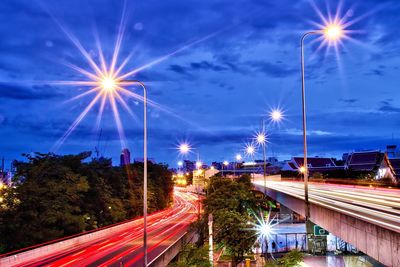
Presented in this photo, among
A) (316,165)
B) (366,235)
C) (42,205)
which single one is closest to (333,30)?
(366,235)

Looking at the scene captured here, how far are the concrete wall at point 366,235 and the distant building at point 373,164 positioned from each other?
206 ft

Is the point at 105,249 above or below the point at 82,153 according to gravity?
below

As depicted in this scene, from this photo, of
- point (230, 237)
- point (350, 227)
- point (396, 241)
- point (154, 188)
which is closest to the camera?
point (396, 241)

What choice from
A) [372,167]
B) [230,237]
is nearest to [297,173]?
[372,167]

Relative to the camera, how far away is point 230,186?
4281 cm

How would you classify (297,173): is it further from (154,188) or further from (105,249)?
(105,249)

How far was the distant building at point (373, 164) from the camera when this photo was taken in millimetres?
78125

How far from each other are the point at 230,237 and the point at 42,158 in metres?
27.1

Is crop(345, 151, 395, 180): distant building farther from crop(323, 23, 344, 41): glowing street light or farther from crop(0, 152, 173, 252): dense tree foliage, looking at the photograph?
crop(323, 23, 344, 41): glowing street light

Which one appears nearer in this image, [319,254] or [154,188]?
[319,254]

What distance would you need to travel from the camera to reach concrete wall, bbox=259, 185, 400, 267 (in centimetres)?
1068

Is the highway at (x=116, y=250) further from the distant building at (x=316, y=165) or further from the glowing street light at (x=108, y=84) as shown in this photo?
the distant building at (x=316, y=165)

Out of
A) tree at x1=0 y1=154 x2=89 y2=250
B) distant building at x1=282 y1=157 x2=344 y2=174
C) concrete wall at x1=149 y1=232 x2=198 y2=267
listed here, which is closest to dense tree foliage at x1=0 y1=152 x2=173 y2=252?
tree at x1=0 y1=154 x2=89 y2=250

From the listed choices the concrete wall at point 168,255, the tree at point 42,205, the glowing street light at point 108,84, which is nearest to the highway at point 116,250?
the concrete wall at point 168,255
